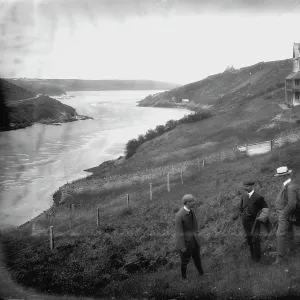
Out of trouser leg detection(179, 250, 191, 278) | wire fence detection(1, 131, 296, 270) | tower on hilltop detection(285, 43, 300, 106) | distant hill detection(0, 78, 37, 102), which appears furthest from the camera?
distant hill detection(0, 78, 37, 102)

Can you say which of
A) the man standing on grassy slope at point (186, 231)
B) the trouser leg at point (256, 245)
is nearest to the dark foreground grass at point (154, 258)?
the trouser leg at point (256, 245)

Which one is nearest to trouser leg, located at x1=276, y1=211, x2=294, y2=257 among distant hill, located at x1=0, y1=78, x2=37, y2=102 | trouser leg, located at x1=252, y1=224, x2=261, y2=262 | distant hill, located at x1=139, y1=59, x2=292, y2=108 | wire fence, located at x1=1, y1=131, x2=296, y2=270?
trouser leg, located at x1=252, y1=224, x2=261, y2=262

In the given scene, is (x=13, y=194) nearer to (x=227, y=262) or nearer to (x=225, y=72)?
(x=227, y=262)

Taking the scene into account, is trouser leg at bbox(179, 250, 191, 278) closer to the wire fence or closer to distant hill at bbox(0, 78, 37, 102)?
the wire fence

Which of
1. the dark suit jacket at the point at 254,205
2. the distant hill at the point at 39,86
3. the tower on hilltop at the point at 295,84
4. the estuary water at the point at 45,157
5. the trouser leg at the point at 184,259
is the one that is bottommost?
the estuary water at the point at 45,157

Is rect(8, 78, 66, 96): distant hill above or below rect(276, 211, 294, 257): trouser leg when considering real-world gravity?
above

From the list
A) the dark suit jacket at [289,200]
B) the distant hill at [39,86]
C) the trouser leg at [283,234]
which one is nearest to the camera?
the dark suit jacket at [289,200]

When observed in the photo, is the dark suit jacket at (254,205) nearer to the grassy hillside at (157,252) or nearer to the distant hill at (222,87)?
the grassy hillside at (157,252)
